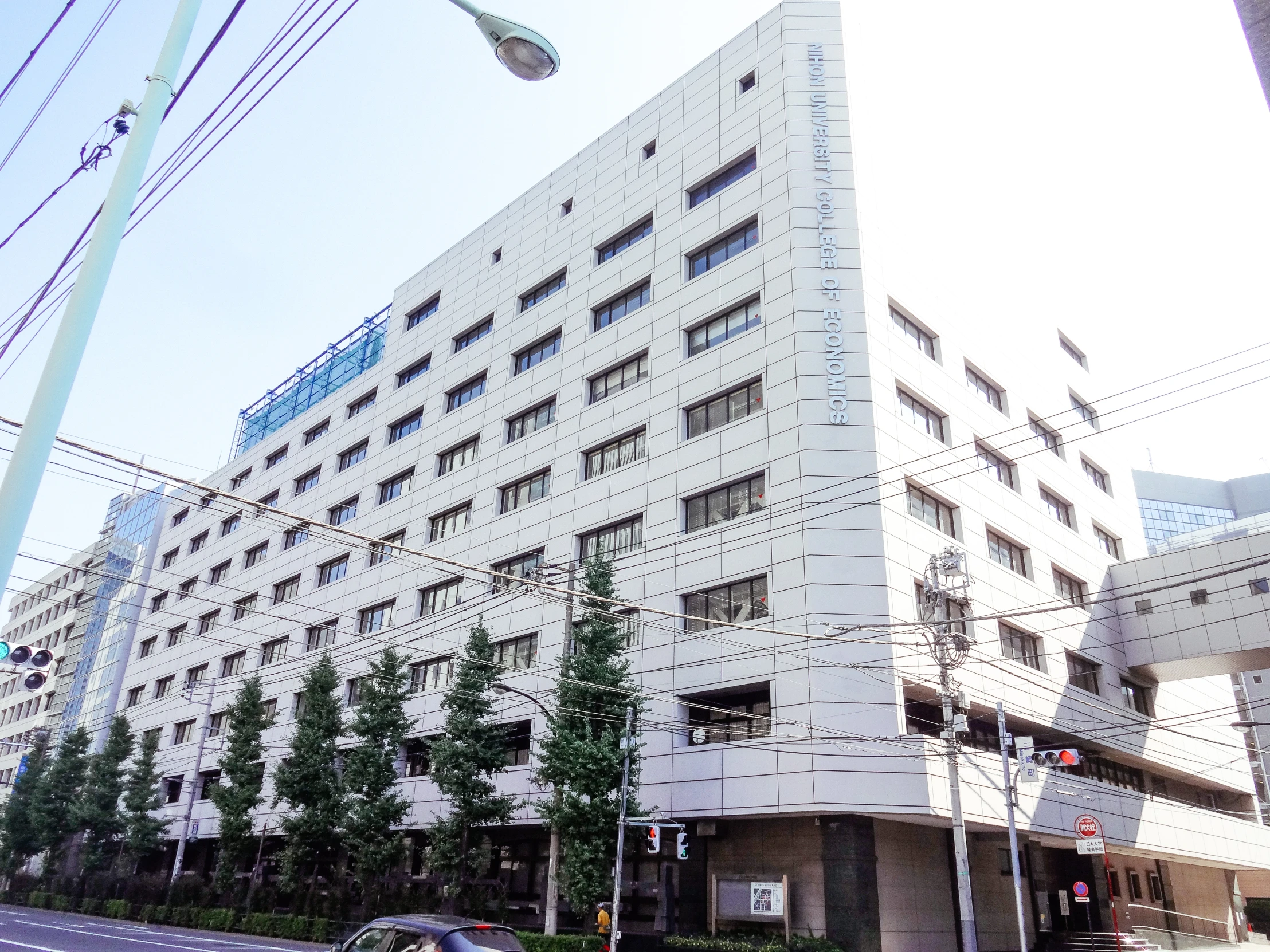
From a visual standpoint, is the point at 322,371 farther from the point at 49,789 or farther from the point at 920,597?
the point at 920,597

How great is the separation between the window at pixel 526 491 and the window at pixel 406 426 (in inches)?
405

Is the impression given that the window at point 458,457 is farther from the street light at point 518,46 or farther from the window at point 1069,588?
the street light at point 518,46

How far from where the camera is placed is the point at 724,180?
38.7m

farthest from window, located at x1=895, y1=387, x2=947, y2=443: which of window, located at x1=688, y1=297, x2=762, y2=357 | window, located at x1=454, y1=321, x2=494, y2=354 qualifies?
window, located at x1=454, y1=321, x2=494, y2=354

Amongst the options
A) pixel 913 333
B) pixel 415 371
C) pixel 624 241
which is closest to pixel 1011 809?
pixel 913 333

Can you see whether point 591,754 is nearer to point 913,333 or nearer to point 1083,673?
point 913,333


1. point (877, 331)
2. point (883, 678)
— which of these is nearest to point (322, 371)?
point (877, 331)

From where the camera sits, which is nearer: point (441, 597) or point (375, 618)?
point (441, 597)

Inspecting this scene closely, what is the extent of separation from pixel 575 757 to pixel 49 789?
150ft

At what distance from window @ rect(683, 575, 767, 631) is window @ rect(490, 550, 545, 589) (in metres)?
8.85

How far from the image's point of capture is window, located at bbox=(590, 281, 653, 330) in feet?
130

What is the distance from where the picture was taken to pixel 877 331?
33.0 metres

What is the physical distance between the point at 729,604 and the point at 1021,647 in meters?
12.9

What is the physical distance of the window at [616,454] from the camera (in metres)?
36.6
